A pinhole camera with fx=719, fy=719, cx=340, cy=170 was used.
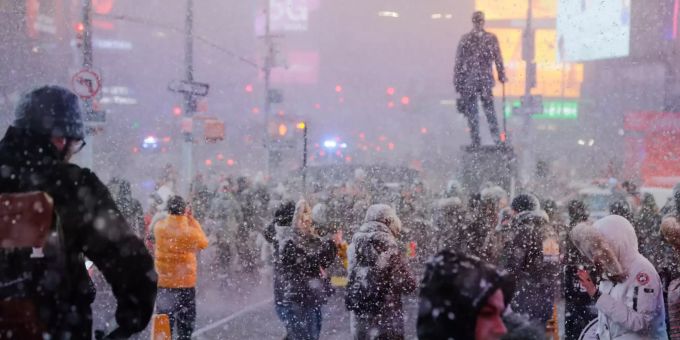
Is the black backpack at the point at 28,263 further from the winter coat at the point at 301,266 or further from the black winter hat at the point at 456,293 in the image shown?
the winter coat at the point at 301,266

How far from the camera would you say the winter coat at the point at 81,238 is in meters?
2.71

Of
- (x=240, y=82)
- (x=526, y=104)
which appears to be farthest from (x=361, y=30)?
(x=526, y=104)

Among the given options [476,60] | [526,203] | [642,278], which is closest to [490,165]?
→ [476,60]

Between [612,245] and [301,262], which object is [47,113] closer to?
[612,245]

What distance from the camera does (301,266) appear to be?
22.5 ft

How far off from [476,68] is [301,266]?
22.1ft

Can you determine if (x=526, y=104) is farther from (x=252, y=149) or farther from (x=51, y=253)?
(x=252, y=149)

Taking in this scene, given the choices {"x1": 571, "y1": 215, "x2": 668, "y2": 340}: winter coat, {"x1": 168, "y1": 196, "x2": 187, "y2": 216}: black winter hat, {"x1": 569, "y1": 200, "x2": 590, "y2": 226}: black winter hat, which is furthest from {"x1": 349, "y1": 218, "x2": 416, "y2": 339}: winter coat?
{"x1": 168, "y1": 196, "x2": 187, "y2": 216}: black winter hat

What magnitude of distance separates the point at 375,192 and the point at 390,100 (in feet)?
210

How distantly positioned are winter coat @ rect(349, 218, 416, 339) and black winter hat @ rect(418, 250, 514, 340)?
322 centimetres

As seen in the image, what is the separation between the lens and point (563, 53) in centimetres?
4531

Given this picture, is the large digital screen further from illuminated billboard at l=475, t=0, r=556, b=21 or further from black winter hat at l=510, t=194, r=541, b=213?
black winter hat at l=510, t=194, r=541, b=213

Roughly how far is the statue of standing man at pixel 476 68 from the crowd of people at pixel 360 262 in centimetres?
169

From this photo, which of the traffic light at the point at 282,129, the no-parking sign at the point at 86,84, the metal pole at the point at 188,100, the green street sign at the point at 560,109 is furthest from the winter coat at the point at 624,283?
the green street sign at the point at 560,109
